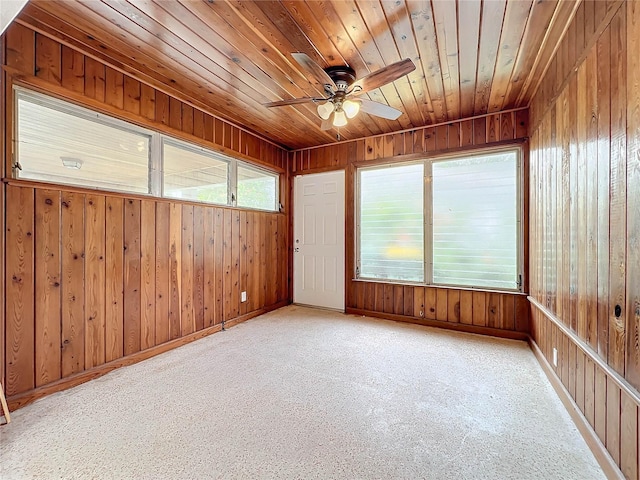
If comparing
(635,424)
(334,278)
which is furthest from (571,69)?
(334,278)

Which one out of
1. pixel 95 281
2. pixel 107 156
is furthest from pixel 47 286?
pixel 107 156

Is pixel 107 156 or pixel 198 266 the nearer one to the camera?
pixel 107 156

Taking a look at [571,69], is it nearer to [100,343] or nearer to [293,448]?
[293,448]

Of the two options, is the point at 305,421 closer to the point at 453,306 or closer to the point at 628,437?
the point at 628,437

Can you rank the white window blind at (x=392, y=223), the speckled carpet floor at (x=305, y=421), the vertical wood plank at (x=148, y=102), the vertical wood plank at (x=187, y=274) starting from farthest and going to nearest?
the white window blind at (x=392, y=223)
the vertical wood plank at (x=187, y=274)
the vertical wood plank at (x=148, y=102)
the speckled carpet floor at (x=305, y=421)

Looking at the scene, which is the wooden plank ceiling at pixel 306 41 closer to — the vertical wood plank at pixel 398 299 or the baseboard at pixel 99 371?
the vertical wood plank at pixel 398 299

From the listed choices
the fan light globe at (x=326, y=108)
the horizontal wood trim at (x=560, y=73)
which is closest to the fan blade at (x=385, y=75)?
the fan light globe at (x=326, y=108)

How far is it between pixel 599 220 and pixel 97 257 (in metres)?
3.44

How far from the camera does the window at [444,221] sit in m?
3.32

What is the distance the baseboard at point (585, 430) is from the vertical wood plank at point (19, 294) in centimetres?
347

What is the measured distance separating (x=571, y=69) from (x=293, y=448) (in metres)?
2.93

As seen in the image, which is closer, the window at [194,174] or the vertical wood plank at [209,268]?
the window at [194,174]

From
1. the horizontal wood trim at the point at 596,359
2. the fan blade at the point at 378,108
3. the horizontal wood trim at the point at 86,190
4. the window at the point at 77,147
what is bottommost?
the horizontal wood trim at the point at 596,359

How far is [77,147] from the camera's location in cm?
223
